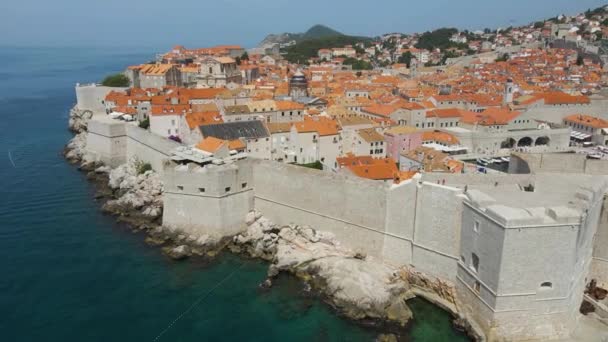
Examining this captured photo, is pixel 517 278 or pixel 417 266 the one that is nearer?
pixel 517 278

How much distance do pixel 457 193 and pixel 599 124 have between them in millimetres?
22790

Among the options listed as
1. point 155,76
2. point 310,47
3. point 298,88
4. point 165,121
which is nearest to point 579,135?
point 298,88

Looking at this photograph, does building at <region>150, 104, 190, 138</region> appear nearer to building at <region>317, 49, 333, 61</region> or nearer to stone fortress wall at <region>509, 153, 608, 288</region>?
stone fortress wall at <region>509, 153, 608, 288</region>

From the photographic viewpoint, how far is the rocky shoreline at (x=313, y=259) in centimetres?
1577

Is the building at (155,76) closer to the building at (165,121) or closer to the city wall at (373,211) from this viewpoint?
the building at (165,121)

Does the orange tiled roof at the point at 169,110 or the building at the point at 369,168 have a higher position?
the orange tiled roof at the point at 169,110

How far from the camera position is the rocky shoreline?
621 inches

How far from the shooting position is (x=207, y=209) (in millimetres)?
20203

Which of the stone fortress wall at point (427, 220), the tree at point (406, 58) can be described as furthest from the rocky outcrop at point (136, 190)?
the tree at point (406, 58)

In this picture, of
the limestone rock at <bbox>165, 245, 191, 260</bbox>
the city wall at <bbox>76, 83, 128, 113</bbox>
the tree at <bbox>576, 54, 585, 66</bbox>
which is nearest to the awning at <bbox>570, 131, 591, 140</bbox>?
the limestone rock at <bbox>165, 245, 191, 260</bbox>

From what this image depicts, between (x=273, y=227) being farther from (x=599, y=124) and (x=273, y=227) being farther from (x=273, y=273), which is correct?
(x=599, y=124)

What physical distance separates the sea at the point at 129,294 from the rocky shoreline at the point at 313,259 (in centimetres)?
40

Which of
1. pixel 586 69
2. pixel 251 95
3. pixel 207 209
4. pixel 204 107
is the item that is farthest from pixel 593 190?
pixel 586 69

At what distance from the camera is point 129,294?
17047 mm
